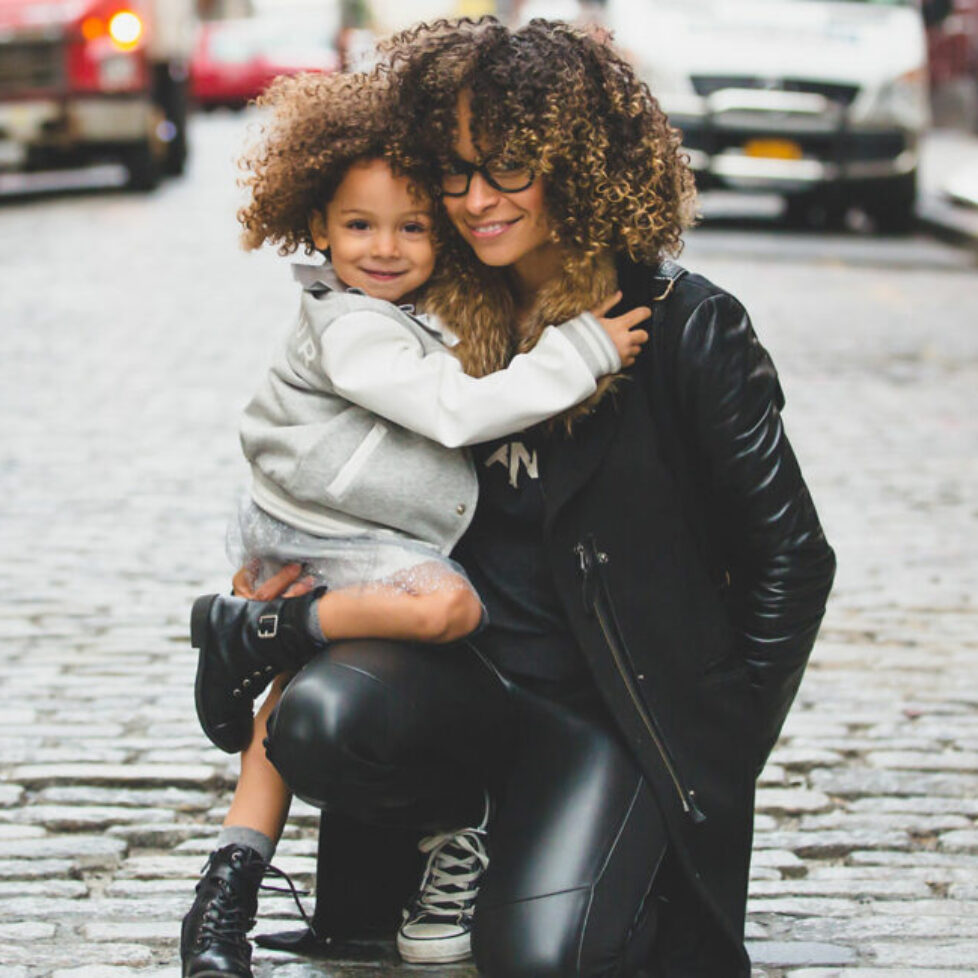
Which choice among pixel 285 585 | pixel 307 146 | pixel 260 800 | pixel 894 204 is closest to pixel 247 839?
pixel 260 800

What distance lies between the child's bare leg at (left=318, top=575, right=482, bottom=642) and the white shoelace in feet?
1.25

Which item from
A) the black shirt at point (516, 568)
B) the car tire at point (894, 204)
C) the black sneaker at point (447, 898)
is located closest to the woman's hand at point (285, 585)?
the black shirt at point (516, 568)

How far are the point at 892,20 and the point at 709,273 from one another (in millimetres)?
3577

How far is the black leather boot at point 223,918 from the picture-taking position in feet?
9.41

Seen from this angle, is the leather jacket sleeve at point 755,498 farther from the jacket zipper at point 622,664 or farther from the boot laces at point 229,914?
the boot laces at point 229,914

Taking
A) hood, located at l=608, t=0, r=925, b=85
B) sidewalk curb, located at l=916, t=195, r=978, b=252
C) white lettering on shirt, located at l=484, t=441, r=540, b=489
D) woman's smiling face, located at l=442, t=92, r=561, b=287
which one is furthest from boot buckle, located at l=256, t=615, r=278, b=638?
sidewalk curb, located at l=916, t=195, r=978, b=252

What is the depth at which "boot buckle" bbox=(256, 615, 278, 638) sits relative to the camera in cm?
297

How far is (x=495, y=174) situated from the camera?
2945 mm

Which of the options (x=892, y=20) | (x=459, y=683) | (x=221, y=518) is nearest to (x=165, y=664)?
(x=221, y=518)

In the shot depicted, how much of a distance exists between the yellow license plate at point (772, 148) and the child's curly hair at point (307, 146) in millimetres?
11013

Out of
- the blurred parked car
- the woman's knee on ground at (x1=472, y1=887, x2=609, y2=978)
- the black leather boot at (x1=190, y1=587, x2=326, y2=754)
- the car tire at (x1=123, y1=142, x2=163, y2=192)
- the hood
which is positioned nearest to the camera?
the woman's knee on ground at (x1=472, y1=887, x2=609, y2=978)

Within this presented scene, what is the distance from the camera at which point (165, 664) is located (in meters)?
4.80

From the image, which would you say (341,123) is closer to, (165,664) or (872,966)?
(872,966)

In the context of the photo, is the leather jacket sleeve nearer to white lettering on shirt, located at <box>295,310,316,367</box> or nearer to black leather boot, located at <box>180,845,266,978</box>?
white lettering on shirt, located at <box>295,310,316,367</box>
